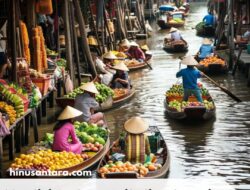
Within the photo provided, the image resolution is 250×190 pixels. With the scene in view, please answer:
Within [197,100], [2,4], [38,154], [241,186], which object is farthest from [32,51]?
[241,186]

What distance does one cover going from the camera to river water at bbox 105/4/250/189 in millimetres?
10289

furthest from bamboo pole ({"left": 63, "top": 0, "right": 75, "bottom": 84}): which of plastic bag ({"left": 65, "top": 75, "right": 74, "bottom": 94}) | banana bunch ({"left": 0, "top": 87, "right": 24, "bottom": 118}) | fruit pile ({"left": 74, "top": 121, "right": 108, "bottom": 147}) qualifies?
banana bunch ({"left": 0, "top": 87, "right": 24, "bottom": 118})

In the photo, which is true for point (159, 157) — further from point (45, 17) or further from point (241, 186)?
point (45, 17)

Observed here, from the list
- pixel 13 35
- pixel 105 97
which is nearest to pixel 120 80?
pixel 105 97

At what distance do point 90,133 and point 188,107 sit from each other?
307cm

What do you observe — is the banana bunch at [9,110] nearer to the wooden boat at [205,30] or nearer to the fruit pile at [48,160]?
the fruit pile at [48,160]

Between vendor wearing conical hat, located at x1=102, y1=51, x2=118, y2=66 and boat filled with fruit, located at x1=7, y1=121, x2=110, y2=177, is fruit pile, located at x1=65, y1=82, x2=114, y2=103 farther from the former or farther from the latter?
boat filled with fruit, located at x1=7, y1=121, x2=110, y2=177

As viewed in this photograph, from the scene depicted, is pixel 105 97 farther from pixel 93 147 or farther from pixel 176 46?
pixel 176 46

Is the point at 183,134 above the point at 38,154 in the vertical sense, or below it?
below

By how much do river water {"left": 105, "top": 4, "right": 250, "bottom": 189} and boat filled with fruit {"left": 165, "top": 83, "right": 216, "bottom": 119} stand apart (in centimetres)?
21

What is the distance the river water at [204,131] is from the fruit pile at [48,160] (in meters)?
1.84

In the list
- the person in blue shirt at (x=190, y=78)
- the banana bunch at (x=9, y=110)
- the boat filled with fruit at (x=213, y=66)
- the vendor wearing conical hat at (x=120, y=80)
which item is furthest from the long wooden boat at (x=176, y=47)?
the banana bunch at (x=9, y=110)

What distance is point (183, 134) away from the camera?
41.9ft

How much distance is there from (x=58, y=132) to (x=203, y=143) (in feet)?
12.0
